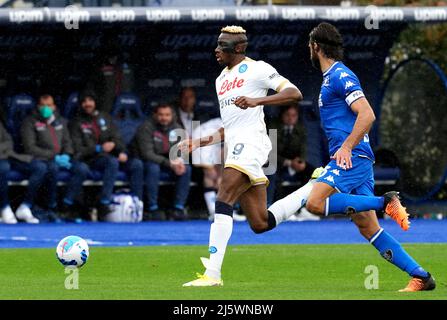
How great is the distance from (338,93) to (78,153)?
1062 cm

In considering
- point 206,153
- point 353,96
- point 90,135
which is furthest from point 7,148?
point 353,96

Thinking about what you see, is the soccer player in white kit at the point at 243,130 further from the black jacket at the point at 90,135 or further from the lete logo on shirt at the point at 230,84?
the black jacket at the point at 90,135

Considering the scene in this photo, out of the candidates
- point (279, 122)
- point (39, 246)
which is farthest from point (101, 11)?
point (39, 246)

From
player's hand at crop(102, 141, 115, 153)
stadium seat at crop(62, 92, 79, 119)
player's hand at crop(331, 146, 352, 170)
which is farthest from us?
stadium seat at crop(62, 92, 79, 119)

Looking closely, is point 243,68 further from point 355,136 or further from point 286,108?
point 286,108

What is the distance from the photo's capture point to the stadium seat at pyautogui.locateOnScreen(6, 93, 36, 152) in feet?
68.6

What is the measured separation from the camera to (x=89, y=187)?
21.3m

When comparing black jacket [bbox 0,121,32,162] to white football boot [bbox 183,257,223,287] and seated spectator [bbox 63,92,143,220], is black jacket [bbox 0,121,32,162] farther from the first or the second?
white football boot [bbox 183,257,223,287]

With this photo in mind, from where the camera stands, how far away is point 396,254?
10562 millimetres

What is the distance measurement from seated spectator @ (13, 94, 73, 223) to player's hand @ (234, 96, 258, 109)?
31.8ft

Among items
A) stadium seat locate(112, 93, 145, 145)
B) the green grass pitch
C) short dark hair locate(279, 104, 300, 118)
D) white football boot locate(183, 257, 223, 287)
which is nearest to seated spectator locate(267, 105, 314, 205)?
short dark hair locate(279, 104, 300, 118)

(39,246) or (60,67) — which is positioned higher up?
(60,67)

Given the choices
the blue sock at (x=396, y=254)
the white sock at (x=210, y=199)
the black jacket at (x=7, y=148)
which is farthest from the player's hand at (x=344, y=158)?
the white sock at (x=210, y=199)
